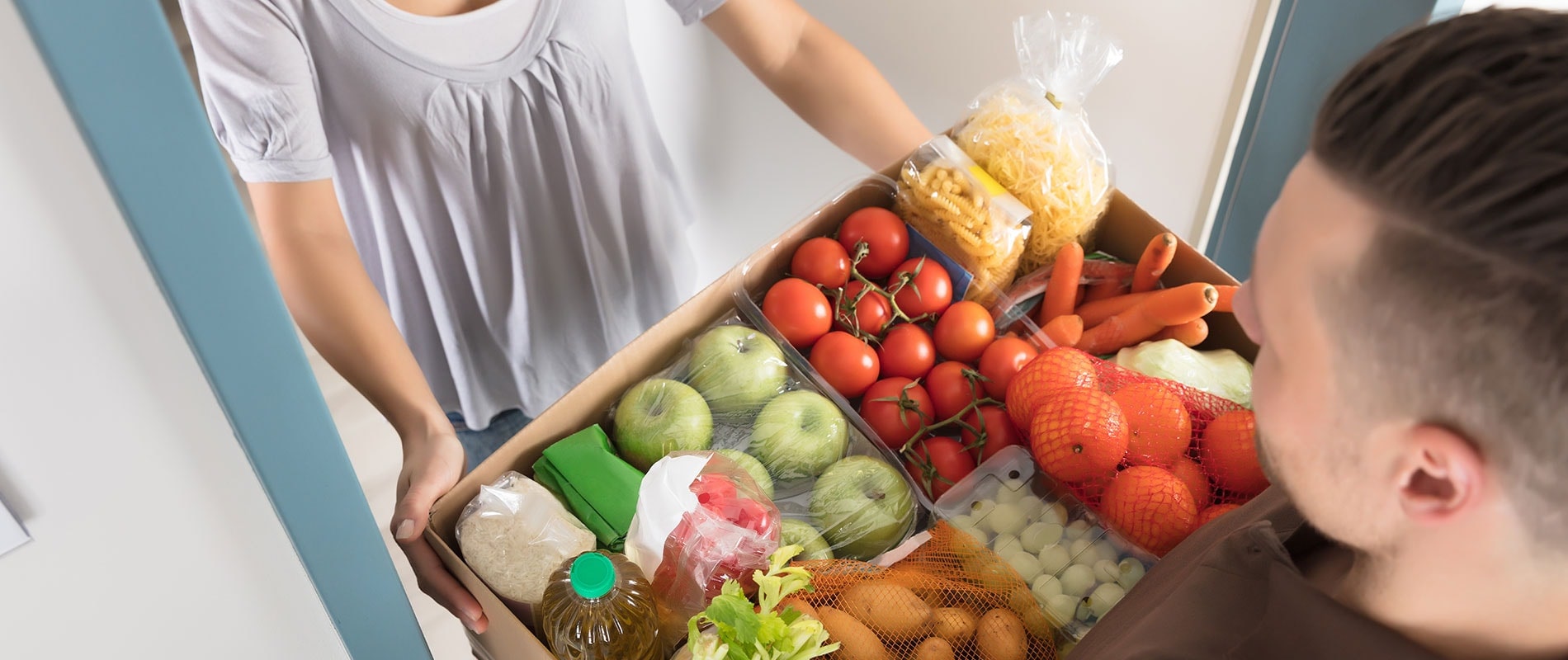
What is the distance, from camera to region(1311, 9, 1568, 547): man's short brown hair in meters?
0.39

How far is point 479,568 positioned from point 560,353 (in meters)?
0.60

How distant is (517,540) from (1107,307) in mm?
636

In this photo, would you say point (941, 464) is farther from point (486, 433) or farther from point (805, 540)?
point (486, 433)

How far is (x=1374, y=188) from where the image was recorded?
1.47ft

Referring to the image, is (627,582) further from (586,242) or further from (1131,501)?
(586,242)

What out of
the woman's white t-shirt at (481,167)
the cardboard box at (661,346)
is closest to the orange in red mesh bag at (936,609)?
the cardboard box at (661,346)

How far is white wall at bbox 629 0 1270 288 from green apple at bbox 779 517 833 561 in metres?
0.42

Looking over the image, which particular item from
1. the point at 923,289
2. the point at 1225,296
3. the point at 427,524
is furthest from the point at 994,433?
the point at 427,524

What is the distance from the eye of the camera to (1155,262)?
1.00 meters

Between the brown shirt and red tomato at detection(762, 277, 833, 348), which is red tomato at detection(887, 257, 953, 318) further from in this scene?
the brown shirt

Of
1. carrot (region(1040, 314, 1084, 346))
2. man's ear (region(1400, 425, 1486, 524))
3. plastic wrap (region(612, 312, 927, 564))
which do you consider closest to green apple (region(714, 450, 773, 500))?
plastic wrap (region(612, 312, 927, 564))

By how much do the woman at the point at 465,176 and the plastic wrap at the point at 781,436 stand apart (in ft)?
0.69

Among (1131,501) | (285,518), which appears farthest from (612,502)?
(1131,501)

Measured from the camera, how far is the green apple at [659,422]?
2.99 feet
